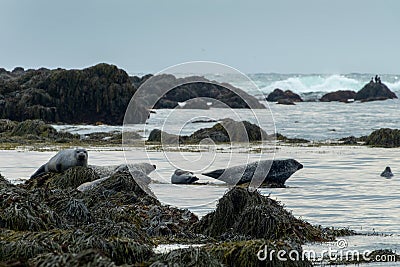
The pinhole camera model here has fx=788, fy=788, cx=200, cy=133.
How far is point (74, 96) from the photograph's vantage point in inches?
1320

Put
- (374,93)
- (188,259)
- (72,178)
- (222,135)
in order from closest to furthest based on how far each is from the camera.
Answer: (188,259) < (72,178) < (222,135) < (374,93)

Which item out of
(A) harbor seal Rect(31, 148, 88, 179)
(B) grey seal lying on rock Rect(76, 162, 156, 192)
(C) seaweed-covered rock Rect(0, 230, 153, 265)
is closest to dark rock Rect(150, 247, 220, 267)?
(C) seaweed-covered rock Rect(0, 230, 153, 265)

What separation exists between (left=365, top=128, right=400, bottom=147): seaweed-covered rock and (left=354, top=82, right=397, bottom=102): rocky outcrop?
122 ft

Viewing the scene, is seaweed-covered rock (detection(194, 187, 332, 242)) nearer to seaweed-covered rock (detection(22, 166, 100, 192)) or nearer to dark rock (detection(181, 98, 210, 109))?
seaweed-covered rock (detection(22, 166, 100, 192))

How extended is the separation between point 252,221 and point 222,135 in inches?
623

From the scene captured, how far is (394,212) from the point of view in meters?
9.01

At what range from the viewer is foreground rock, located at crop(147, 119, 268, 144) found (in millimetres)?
22312

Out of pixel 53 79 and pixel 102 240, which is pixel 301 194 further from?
pixel 53 79

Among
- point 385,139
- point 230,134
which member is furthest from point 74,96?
point 385,139

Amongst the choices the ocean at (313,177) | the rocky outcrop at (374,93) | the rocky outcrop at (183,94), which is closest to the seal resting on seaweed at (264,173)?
the ocean at (313,177)

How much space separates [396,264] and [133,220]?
288 cm

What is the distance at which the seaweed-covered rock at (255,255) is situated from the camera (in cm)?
501

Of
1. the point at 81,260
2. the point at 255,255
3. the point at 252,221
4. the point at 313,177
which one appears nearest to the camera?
the point at 81,260

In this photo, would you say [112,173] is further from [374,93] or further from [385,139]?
[374,93]
